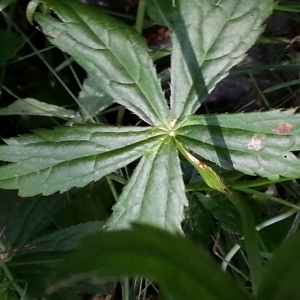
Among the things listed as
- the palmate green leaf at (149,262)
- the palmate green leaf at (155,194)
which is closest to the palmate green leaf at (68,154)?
the palmate green leaf at (155,194)

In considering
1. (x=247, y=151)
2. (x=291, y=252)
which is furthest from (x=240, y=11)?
(x=291, y=252)

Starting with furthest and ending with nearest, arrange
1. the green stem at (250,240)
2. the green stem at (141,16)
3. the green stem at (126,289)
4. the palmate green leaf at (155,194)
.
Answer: the green stem at (141,16)
the green stem at (126,289)
the palmate green leaf at (155,194)
the green stem at (250,240)

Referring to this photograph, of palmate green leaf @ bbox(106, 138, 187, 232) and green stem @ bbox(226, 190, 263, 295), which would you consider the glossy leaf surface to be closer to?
palmate green leaf @ bbox(106, 138, 187, 232)

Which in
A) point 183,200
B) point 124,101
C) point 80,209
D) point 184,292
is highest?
point 184,292

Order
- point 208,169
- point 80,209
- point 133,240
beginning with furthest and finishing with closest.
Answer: point 80,209 < point 208,169 < point 133,240

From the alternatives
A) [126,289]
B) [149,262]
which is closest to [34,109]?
[126,289]

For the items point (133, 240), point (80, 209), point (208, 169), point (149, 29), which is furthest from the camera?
point (149, 29)

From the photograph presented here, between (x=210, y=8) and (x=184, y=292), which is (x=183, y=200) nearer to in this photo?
(x=210, y=8)

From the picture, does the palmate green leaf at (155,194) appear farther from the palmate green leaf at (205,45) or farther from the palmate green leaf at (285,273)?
the palmate green leaf at (285,273)

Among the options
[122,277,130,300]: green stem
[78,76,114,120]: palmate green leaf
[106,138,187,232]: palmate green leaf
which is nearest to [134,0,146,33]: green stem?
[78,76,114,120]: palmate green leaf
